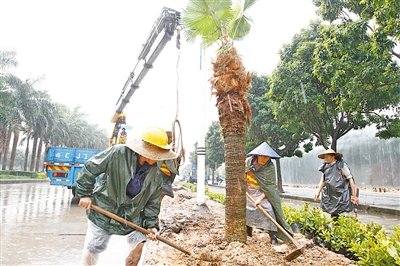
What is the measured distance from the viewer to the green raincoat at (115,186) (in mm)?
3061

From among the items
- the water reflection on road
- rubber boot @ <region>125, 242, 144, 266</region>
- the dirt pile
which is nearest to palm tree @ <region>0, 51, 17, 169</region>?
the water reflection on road

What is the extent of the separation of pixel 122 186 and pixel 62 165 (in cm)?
960

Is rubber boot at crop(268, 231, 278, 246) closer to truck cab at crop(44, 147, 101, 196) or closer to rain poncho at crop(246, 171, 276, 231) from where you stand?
rain poncho at crop(246, 171, 276, 231)

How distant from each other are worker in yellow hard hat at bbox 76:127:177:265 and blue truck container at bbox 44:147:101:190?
29.7ft

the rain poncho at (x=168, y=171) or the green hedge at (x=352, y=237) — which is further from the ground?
the rain poncho at (x=168, y=171)

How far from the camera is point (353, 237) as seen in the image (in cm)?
441

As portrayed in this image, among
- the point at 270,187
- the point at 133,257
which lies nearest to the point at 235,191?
the point at 270,187

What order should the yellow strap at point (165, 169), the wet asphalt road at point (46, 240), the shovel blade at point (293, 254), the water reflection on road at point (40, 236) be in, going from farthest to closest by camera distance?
the yellow strap at point (165, 169) → the water reflection on road at point (40, 236) → the shovel blade at point (293, 254) → the wet asphalt road at point (46, 240)

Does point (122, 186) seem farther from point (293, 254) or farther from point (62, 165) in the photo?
point (62, 165)

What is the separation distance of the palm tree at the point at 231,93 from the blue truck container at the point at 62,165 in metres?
8.05

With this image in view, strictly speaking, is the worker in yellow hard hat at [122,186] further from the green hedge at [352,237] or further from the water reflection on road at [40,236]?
the green hedge at [352,237]

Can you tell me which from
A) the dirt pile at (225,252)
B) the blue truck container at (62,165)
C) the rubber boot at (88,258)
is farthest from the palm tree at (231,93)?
the blue truck container at (62,165)

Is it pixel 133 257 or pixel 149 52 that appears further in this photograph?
pixel 149 52

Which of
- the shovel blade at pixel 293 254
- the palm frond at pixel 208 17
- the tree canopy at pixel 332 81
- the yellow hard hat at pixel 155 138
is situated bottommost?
the shovel blade at pixel 293 254
